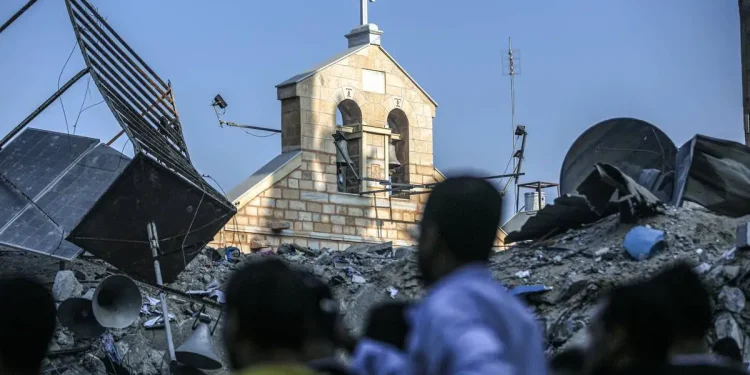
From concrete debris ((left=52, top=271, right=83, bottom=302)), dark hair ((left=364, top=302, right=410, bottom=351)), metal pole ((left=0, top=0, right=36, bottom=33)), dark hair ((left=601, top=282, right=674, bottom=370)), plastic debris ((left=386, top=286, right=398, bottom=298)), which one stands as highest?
metal pole ((left=0, top=0, right=36, bottom=33))

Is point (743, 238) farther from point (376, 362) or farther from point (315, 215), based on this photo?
point (315, 215)

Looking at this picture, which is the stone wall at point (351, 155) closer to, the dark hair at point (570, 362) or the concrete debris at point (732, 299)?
the concrete debris at point (732, 299)

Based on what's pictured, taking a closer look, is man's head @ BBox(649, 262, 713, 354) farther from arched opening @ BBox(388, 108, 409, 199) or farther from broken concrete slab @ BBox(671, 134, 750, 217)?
arched opening @ BBox(388, 108, 409, 199)

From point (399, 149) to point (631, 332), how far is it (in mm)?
22687

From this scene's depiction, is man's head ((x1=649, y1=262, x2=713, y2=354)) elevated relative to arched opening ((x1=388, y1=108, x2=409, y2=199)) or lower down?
lower down

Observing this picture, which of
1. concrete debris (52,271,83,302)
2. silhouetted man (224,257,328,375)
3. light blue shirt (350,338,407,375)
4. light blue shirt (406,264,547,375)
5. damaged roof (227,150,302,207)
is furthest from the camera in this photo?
damaged roof (227,150,302,207)

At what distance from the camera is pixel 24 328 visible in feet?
11.3

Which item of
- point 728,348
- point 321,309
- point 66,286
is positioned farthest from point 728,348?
point 66,286

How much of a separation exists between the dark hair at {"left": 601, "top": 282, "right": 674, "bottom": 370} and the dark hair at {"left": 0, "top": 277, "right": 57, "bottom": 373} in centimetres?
158

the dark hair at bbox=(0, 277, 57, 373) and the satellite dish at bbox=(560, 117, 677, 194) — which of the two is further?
the satellite dish at bbox=(560, 117, 677, 194)

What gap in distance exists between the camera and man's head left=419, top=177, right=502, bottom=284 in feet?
10.9

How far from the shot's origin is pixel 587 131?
17.1m

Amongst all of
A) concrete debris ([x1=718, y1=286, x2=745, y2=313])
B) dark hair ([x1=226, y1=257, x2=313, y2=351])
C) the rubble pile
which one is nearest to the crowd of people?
dark hair ([x1=226, y1=257, x2=313, y2=351])

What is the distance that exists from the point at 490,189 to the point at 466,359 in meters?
0.61
